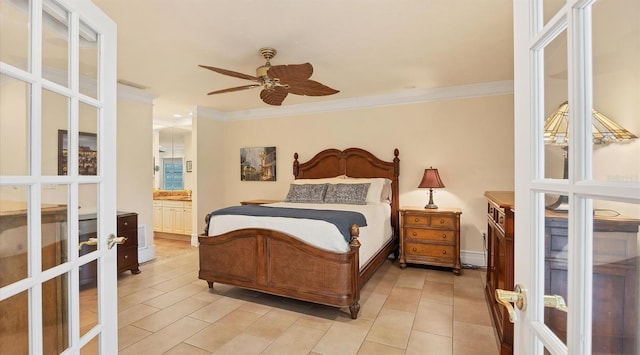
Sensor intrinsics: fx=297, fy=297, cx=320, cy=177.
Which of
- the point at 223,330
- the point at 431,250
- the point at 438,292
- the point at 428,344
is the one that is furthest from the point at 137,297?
the point at 431,250

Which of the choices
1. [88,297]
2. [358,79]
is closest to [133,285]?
[88,297]

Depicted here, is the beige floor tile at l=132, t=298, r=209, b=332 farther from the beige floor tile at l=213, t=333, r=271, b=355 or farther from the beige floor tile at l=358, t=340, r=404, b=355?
the beige floor tile at l=358, t=340, r=404, b=355

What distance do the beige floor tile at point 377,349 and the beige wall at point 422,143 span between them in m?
2.48

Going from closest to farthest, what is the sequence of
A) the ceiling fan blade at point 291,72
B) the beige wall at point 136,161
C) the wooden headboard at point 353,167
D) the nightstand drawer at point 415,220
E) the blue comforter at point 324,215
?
the ceiling fan blade at point 291,72, the blue comforter at point 324,215, the nightstand drawer at point 415,220, the beige wall at point 136,161, the wooden headboard at point 353,167

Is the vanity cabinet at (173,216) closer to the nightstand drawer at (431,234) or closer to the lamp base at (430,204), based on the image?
the nightstand drawer at (431,234)

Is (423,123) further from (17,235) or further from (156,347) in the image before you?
(17,235)

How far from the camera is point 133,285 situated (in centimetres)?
341

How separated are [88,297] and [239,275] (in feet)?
6.13

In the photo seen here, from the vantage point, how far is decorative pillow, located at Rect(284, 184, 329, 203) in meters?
4.24

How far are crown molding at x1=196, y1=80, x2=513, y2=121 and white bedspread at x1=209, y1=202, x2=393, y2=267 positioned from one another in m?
1.73

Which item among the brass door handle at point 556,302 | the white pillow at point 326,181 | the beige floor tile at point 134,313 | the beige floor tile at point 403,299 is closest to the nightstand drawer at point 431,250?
the beige floor tile at point 403,299

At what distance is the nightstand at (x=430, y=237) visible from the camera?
146 inches

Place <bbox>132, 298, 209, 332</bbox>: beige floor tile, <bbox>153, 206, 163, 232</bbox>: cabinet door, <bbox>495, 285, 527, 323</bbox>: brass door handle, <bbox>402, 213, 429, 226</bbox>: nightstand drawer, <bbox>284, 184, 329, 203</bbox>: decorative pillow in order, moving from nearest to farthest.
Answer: <bbox>495, 285, 527, 323</bbox>: brass door handle → <bbox>132, 298, 209, 332</bbox>: beige floor tile → <bbox>402, 213, 429, 226</bbox>: nightstand drawer → <bbox>284, 184, 329, 203</bbox>: decorative pillow → <bbox>153, 206, 163, 232</bbox>: cabinet door

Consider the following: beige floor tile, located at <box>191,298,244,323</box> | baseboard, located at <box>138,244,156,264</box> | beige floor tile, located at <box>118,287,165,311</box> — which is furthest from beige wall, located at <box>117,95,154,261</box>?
beige floor tile, located at <box>191,298,244,323</box>
